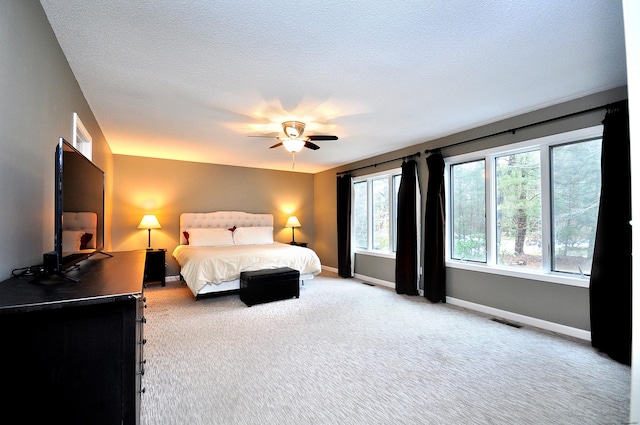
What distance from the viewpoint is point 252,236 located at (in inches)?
246

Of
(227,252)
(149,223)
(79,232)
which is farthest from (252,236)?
(79,232)

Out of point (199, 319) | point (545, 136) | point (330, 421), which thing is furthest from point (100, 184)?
point (545, 136)

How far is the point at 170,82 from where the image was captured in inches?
105

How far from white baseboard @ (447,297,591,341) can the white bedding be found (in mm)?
2404

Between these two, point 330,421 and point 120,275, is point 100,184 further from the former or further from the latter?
point 330,421

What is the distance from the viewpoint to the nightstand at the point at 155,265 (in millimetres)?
5266

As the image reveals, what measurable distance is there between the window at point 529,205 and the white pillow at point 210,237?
4191 millimetres

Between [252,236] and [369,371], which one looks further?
[252,236]

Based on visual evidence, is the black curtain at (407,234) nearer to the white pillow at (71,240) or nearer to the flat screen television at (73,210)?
the flat screen television at (73,210)

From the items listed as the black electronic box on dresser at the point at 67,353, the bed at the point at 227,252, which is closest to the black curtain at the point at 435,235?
the bed at the point at 227,252

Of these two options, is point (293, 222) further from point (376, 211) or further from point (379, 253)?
point (379, 253)

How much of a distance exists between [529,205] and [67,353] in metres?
4.33

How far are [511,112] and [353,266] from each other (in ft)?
12.9

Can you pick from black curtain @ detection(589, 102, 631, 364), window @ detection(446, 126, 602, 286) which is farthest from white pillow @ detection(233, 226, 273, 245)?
black curtain @ detection(589, 102, 631, 364)
